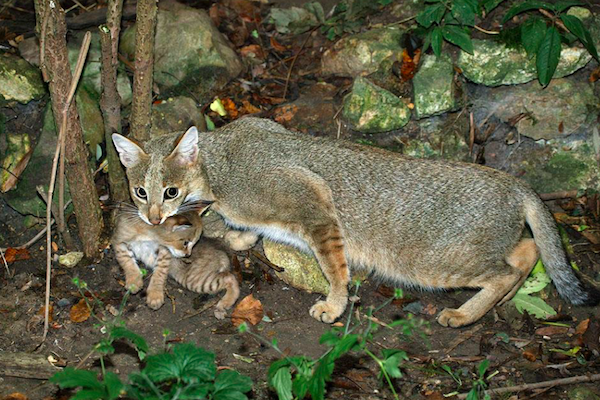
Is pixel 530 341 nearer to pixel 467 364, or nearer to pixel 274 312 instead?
pixel 467 364

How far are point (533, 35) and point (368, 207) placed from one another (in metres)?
2.43

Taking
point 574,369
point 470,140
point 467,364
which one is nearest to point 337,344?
point 467,364

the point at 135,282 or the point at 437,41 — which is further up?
the point at 437,41

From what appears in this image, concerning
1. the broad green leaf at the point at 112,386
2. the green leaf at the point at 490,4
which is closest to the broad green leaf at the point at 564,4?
the green leaf at the point at 490,4

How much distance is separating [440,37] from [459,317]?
270cm

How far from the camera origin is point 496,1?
7039mm

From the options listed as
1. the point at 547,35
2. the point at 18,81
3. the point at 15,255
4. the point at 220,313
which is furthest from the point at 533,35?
the point at 15,255

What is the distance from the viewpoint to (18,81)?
6.35 meters

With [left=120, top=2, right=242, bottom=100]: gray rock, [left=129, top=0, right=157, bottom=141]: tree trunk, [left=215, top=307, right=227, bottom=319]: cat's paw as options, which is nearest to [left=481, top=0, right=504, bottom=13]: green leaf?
[left=120, top=2, right=242, bottom=100]: gray rock

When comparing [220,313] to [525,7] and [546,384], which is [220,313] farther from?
[525,7]

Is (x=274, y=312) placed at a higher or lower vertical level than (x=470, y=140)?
lower

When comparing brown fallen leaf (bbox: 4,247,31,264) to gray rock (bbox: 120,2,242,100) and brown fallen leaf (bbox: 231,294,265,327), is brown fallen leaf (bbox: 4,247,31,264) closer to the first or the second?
brown fallen leaf (bbox: 231,294,265,327)

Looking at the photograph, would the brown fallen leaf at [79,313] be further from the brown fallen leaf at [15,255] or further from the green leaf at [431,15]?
the green leaf at [431,15]

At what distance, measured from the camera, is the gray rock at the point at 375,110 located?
708cm
